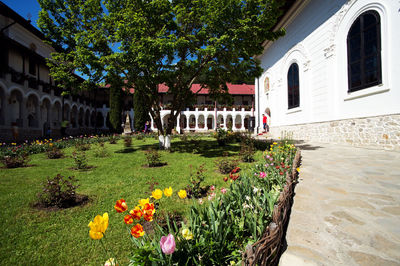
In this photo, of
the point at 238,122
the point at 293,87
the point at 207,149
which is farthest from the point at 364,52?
the point at 238,122

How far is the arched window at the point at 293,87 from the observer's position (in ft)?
42.0

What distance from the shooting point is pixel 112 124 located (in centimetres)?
2680

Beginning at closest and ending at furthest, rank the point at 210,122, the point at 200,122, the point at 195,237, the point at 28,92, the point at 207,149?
the point at 195,237, the point at 207,149, the point at 28,92, the point at 200,122, the point at 210,122

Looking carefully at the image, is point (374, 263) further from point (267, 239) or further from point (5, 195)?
point (5, 195)

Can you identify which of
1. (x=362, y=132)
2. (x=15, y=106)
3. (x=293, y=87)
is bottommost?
(x=362, y=132)

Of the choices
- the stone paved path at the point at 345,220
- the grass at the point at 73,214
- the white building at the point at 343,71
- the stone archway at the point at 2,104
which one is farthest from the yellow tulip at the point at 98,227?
the stone archway at the point at 2,104


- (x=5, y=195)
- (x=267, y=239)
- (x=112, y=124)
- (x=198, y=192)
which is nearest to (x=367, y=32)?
(x=198, y=192)

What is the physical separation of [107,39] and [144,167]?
5.96 m

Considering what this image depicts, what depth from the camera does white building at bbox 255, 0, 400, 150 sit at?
6.77 m

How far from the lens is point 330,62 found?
371 inches

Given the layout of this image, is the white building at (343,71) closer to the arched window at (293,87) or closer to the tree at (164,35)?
the arched window at (293,87)

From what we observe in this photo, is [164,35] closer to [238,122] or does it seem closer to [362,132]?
[362,132]

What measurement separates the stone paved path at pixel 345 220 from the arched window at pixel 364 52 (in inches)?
216

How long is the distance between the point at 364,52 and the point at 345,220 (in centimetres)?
896
